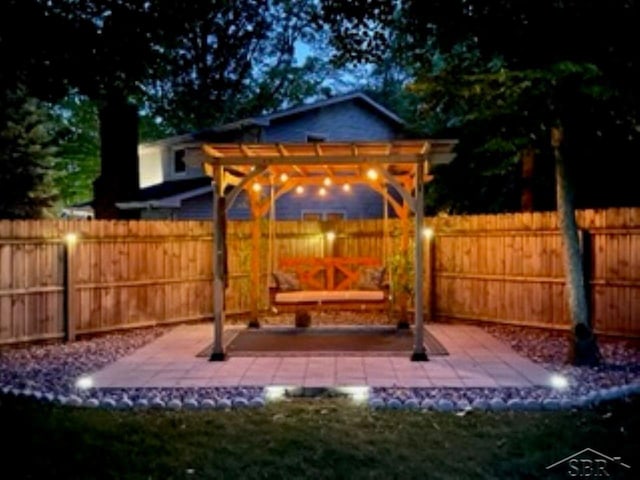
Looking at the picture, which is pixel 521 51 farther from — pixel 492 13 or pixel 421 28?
pixel 421 28

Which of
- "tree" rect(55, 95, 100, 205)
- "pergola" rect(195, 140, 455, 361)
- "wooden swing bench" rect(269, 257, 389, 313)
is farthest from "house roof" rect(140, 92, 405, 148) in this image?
"pergola" rect(195, 140, 455, 361)

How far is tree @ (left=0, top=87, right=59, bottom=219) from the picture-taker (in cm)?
1919

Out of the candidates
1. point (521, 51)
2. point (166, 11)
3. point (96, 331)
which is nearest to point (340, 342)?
point (96, 331)

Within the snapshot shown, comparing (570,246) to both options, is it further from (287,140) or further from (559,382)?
(287,140)

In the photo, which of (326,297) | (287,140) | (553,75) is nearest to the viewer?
(553,75)

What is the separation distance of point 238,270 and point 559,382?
24.0 ft

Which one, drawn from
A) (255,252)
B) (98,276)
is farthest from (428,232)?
(98,276)

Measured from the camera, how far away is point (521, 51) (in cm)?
831

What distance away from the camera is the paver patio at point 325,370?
7324mm

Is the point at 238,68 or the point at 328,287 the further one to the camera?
→ the point at 238,68

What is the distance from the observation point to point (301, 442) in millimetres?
5285

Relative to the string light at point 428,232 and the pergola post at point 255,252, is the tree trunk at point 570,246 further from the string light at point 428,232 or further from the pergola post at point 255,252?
the pergola post at point 255,252

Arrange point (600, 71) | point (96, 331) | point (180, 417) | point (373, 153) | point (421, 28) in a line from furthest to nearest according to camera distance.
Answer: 1. point (96, 331)
2. point (373, 153)
3. point (421, 28)
4. point (600, 71)
5. point (180, 417)

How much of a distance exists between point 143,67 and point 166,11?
976mm
